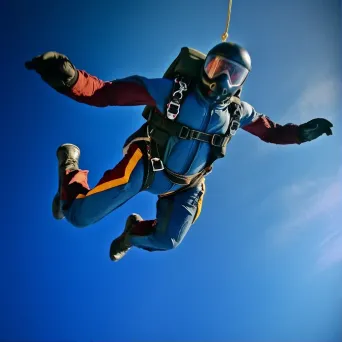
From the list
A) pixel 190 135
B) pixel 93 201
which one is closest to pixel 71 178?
pixel 93 201

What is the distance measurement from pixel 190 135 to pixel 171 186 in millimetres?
263

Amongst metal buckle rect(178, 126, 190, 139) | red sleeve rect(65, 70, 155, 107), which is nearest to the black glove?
metal buckle rect(178, 126, 190, 139)

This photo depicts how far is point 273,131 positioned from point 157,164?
25.0 inches

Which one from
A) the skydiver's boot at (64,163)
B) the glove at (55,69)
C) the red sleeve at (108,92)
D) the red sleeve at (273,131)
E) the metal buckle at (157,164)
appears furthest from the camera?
the red sleeve at (273,131)

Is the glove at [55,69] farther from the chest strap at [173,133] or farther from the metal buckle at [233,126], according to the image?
the metal buckle at [233,126]

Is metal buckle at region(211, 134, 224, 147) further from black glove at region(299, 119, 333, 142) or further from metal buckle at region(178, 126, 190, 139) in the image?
black glove at region(299, 119, 333, 142)

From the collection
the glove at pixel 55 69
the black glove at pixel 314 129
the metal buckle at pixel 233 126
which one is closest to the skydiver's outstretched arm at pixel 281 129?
the black glove at pixel 314 129

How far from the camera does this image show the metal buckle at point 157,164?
160cm

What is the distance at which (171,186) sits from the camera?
171 cm

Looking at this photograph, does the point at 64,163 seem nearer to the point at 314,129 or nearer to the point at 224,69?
the point at 224,69

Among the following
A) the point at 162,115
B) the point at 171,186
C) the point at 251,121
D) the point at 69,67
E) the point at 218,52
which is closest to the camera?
the point at 69,67

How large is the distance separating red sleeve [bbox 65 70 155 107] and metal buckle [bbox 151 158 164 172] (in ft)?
0.73

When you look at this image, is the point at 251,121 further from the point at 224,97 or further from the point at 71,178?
the point at 71,178

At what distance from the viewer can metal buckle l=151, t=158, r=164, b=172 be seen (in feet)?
5.24
